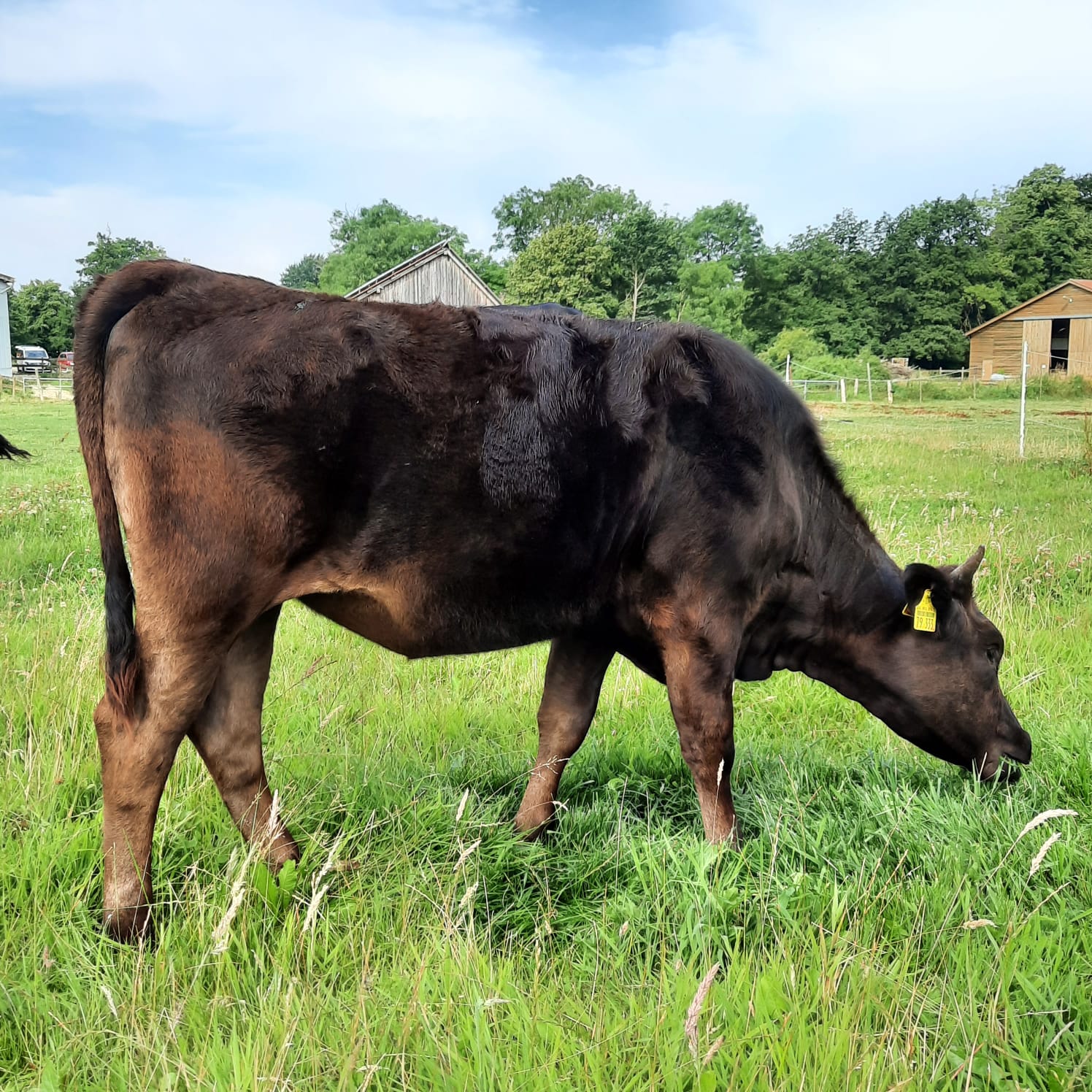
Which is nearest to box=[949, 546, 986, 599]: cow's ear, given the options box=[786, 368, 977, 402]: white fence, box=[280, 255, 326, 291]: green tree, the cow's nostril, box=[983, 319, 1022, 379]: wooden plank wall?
the cow's nostril

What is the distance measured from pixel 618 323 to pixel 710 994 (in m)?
2.28

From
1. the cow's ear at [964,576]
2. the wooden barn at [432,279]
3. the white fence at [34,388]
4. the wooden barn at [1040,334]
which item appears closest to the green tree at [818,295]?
the wooden barn at [1040,334]

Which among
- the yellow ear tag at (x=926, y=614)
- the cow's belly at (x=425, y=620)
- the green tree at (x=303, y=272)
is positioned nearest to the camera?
the cow's belly at (x=425, y=620)

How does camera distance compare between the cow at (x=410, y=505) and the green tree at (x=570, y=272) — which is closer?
the cow at (x=410, y=505)

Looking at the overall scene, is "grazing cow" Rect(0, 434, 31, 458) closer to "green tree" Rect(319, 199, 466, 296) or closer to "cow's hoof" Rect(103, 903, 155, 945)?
"cow's hoof" Rect(103, 903, 155, 945)

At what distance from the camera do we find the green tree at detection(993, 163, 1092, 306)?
53.5 metres

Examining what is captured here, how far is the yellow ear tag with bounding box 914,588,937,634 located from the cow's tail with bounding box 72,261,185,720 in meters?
3.04

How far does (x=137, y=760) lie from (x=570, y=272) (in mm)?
45312

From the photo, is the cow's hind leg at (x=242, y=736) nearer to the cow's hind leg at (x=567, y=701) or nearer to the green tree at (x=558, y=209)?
the cow's hind leg at (x=567, y=701)

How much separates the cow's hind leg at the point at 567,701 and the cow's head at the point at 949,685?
1.20 m

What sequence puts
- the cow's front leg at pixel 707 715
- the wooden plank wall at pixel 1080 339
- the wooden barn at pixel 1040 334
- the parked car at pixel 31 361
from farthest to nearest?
the parked car at pixel 31 361 < the wooden barn at pixel 1040 334 < the wooden plank wall at pixel 1080 339 < the cow's front leg at pixel 707 715

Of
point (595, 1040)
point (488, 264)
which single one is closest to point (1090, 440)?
point (595, 1040)

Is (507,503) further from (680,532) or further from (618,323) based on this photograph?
(618,323)

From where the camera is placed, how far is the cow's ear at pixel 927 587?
362cm
